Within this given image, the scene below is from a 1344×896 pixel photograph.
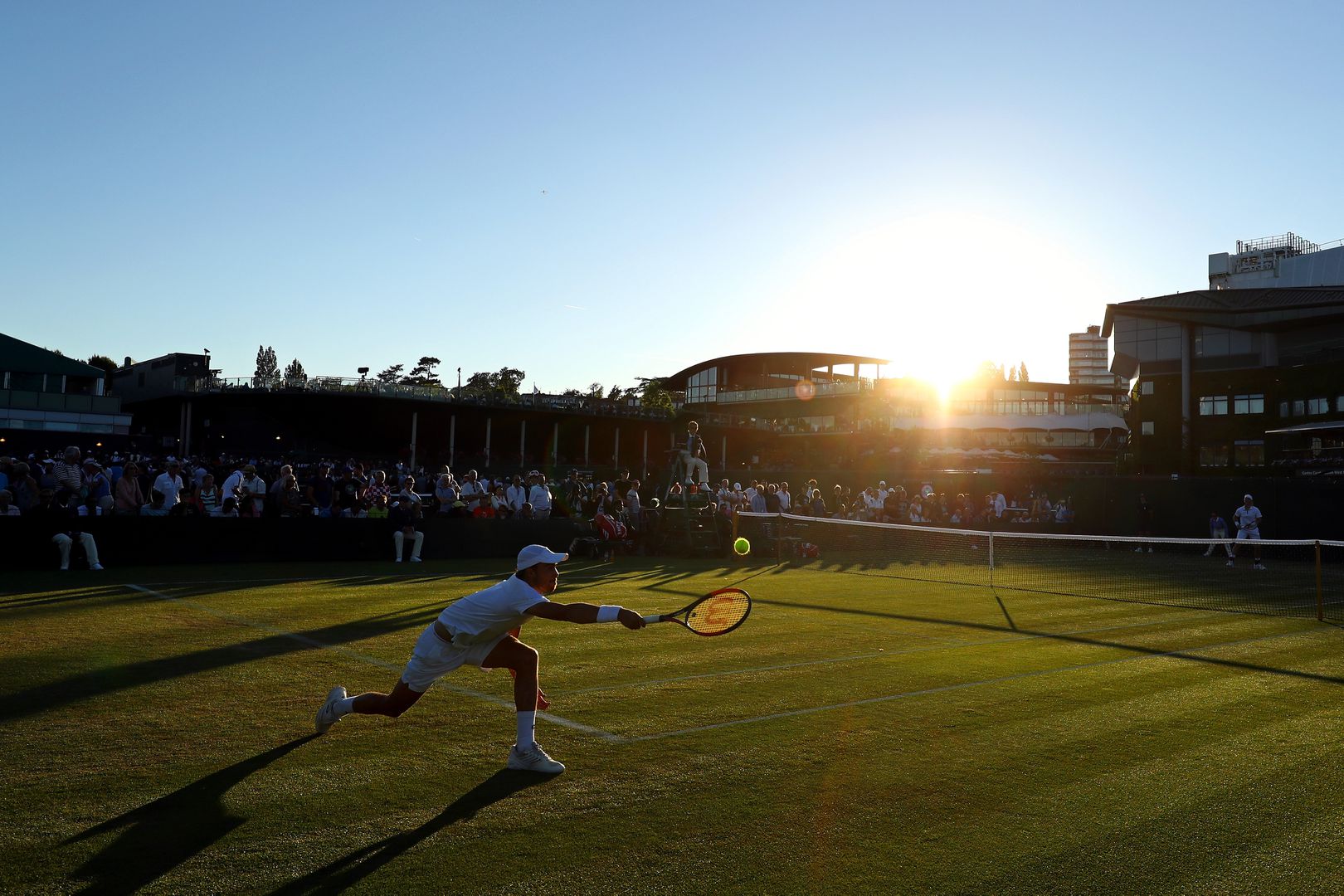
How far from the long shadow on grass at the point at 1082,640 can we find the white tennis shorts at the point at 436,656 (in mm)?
8591

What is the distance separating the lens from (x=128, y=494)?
20422 mm

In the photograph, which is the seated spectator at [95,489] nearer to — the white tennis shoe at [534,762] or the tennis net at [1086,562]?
the tennis net at [1086,562]

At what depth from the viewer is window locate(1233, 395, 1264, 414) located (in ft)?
187

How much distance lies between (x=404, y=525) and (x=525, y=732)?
17.1 m

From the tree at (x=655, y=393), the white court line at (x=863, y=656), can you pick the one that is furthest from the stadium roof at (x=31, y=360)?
the white court line at (x=863, y=656)

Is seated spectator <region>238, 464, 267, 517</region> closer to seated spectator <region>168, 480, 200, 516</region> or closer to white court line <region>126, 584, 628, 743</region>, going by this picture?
seated spectator <region>168, 480, 200, 516</region>

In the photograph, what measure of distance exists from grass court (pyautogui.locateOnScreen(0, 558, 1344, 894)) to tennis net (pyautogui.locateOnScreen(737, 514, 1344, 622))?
578 centimetres

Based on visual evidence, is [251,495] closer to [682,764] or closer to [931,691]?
[931,691]

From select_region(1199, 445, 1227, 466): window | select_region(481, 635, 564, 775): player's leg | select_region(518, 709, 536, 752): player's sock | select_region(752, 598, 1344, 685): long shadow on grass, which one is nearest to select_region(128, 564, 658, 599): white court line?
select_region(752, 598, 1344, 685): long shadow on grass

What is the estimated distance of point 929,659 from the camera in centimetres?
1116

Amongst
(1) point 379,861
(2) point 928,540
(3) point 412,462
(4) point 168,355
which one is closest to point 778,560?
(2) point 928,540

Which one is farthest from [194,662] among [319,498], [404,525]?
[319,498]

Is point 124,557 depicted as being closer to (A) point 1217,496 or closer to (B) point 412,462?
(A) point 1217,496

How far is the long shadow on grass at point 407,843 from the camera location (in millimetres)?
4672
